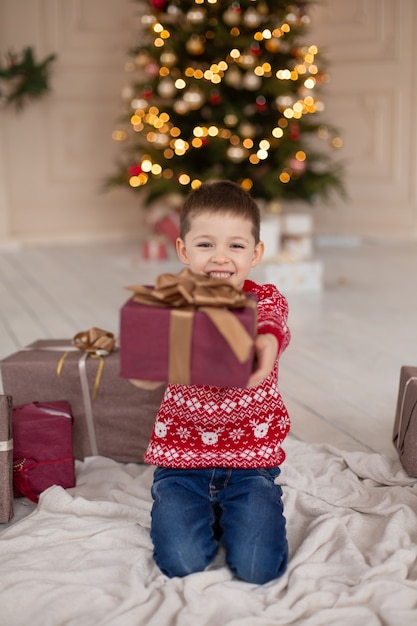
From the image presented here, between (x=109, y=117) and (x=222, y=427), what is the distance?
13.9ft

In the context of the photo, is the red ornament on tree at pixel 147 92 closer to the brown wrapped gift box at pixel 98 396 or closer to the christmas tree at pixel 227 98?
the christmas tree at pixel 227 98

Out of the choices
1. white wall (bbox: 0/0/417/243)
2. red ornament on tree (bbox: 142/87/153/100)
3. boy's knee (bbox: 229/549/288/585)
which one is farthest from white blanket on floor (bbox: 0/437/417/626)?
white wall (bbox: 0/0/417/243)

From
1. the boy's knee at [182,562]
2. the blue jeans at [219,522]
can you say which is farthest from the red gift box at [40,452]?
the boy's knee at [182,562]

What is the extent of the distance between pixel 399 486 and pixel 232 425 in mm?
471

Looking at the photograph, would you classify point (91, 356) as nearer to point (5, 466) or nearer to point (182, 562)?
point (5, 466)

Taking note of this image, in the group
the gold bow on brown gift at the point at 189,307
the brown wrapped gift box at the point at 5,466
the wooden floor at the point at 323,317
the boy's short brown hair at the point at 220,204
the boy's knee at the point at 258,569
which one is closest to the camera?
the gold bow on brown gift at the point at 189,307

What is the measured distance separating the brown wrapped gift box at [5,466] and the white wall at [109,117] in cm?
390

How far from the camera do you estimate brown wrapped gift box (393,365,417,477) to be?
5.81 ft

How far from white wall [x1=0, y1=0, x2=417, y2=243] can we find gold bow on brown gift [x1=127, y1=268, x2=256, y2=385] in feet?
13.4

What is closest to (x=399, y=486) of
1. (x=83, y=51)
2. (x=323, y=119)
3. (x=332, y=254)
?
(x=332, y=254)

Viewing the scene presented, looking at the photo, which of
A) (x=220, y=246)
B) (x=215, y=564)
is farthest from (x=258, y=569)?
(x=220, y=246)

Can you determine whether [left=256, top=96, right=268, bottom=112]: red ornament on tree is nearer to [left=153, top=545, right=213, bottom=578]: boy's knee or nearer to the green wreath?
the green wreath

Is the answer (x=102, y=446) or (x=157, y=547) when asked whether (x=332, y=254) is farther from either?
(x=157, y=547)

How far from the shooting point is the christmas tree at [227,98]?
13.8ft
